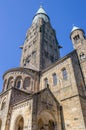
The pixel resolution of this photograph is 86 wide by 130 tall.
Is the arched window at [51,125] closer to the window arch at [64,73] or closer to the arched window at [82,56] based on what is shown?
the window arch at [64,73]

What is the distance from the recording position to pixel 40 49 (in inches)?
1367

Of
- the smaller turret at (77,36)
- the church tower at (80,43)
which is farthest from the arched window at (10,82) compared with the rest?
the smaller turret at (77,36)

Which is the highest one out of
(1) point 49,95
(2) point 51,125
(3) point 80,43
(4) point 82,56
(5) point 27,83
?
(3) point 80,43

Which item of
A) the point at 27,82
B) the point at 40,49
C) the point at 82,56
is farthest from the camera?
the point at 40,49

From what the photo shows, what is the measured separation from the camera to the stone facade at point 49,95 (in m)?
16.9

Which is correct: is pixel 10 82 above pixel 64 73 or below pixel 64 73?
below

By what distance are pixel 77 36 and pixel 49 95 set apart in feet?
50.0

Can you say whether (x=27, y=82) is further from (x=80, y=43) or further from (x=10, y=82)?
(x=80, y=43)

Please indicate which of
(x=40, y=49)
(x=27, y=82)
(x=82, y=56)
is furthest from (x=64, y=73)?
(x=40, y=49)

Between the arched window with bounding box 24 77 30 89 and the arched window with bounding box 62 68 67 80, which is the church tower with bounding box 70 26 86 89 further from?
the arched window with bounding box 24 77 30 89

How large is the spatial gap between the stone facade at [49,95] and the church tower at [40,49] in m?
0.38

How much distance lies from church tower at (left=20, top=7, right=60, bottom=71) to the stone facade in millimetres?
381

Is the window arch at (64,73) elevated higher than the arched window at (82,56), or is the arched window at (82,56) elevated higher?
the arched window at (82,56)

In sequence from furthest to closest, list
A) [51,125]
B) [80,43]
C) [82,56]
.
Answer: [80,43] < [82,56] < [51,125]
